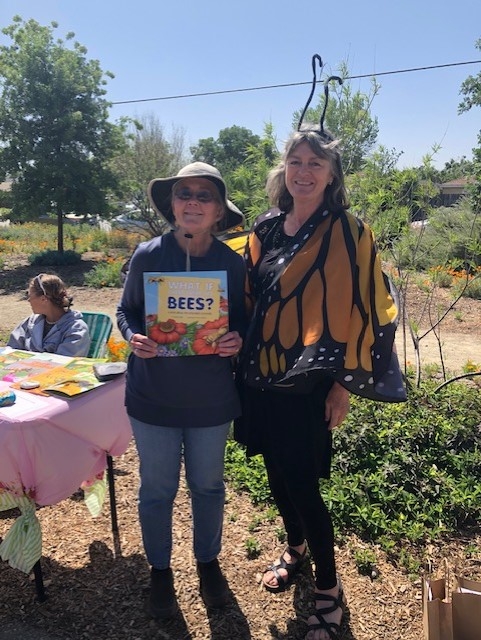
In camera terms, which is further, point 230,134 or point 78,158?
point 230,134

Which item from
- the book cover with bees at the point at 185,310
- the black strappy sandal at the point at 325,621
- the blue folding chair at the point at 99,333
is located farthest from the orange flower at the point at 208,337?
the blue folding chair at the point at 99,333

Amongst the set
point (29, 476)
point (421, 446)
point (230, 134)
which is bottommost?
point (421, 446)

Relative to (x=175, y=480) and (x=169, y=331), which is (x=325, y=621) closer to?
(x=175, y=480)

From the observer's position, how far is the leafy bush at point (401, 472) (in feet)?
9.95

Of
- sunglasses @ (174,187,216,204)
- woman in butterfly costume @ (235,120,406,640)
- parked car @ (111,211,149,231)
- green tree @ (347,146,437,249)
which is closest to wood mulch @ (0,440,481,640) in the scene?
woman in butterfly costume @ (235,120,406,640)

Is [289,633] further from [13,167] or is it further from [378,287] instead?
[13,167]

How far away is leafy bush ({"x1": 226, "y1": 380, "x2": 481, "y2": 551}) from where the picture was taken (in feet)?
9.95

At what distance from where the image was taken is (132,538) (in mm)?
3014

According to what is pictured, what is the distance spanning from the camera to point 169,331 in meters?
2.08

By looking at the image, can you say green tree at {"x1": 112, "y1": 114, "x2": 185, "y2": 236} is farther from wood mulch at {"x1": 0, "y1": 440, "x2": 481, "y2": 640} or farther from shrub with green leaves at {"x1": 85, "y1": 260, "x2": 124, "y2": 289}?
wood mulch at {"x1": 0, "y1": 440, "x2": 481, "y2": 640}

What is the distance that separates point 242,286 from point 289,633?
154 cm

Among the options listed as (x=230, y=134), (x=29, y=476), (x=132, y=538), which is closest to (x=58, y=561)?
(x=132, y=538)

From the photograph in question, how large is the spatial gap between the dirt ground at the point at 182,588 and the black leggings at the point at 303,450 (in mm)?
397

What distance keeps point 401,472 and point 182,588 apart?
1.51m
